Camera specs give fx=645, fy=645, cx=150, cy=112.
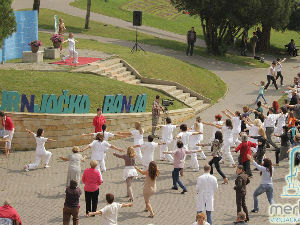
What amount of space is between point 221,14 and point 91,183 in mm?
27025

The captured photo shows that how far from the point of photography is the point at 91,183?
17922mm

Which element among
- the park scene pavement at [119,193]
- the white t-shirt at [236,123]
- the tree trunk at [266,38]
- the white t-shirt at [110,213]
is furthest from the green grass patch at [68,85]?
the tree trunk at [266,38]

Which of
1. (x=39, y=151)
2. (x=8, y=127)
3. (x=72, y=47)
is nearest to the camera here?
(x=39, y=151)

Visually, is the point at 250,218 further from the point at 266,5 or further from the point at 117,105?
the point at 266,5

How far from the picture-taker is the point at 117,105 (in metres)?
27.4

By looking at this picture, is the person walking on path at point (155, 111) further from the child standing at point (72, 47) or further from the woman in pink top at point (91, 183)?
the woman in pink top at point (91, 183)

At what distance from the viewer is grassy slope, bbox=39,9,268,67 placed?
4438cm

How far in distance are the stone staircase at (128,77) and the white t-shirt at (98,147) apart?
10.9m

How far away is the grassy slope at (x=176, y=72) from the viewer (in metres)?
34.5

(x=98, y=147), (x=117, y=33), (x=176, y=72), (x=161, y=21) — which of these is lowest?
(x=98, y=147)

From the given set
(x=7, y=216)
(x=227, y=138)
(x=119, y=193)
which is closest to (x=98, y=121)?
(x=119, y=193)

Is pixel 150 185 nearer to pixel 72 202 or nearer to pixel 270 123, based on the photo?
pixel 72 202

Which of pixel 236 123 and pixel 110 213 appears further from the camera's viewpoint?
pixel 236 123

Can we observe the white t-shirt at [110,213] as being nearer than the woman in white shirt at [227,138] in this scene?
Yes
